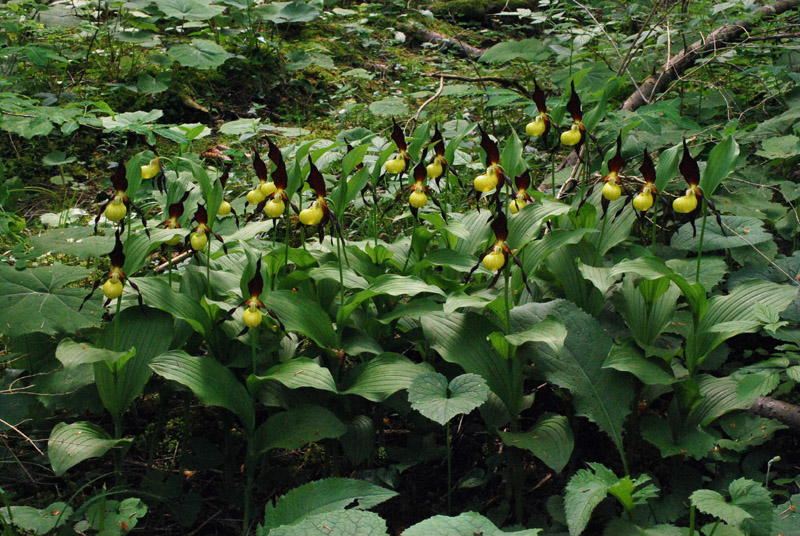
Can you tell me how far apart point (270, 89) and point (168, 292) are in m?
3.18

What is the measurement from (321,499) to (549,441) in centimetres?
64

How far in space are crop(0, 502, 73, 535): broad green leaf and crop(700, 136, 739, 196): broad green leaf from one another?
1928mm

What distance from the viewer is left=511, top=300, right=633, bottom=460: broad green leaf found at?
5.56ft

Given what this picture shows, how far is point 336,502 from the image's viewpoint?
58.1 inches

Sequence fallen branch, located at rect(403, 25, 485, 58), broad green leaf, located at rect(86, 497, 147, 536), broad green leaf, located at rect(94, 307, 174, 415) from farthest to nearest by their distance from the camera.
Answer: fallen branch, located at rect(403, 25, 485, 58) → broad green leaf, located at rect(94, 307, 174, 415) → broad green leaf, located at rect(86, 497, 147, 536)

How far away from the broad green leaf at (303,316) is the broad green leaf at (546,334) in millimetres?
544

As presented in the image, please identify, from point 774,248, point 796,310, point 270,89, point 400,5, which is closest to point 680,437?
point 796,310

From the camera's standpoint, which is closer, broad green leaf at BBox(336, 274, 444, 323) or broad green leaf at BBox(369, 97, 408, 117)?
broad green leaf at BBox(336, 274, 444, 323)

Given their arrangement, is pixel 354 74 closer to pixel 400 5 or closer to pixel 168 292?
pixel 400 5

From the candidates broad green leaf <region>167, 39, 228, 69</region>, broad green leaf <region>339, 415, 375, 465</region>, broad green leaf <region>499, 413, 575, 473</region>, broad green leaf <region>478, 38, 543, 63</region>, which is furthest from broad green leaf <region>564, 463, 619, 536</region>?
broad green leaf <region>167, 39, 228, 69</region>

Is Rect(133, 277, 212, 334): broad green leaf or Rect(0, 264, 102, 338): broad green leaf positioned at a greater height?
Rect(133, 277, 212, 334): broad green leaf

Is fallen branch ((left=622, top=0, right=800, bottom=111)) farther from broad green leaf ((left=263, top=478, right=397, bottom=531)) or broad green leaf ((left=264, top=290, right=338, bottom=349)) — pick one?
broad green leaf ((left=263, top=478, right=397, bottom=531))

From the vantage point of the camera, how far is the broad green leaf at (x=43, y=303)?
5.94ft

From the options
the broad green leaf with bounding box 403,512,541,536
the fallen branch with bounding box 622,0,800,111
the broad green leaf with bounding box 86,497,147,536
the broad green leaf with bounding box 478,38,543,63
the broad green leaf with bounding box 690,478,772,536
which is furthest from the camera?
the broad green leaf with bounding box 478,38,543,63
